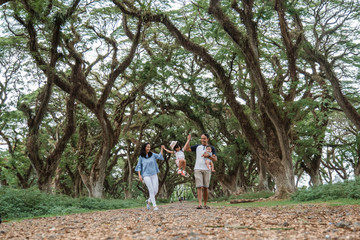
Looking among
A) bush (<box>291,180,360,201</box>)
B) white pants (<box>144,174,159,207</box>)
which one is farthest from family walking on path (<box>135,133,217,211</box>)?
bush (<box>291,180,360,201</box>)

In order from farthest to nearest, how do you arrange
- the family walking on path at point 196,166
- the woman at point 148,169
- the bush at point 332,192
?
1. the bush at point 332,192
2. the woman at point 148,169
3. the family walking on path at point 196,166

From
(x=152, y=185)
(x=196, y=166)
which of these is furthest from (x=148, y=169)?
(x=196, y=166)

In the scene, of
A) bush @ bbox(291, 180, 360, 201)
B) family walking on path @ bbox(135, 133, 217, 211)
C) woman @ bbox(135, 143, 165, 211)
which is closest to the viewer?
family walking on path @ bbox(135, 133, 217, 211)

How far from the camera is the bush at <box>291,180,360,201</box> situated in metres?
9.04

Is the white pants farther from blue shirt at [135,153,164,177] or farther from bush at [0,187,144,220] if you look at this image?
bush at [0,187,144,220]

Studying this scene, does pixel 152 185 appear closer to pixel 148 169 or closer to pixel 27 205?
pixel 148 169

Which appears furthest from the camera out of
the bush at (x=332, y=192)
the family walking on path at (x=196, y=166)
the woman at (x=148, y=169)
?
the bush at (x=332, y=192)

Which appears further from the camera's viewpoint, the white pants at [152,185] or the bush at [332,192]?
the bush at [332,192]

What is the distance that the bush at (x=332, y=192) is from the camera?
904 centimetres

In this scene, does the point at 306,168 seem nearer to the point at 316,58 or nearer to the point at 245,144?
the point at 245,144

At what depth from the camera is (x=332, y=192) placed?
9.80 metres

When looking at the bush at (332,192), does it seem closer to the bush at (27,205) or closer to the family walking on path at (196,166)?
the family walking on path at (196,166)

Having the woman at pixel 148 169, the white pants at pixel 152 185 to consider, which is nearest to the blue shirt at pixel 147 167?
the woman at pixel 148 169

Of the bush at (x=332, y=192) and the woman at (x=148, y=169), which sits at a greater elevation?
the woman at (x=148, y=169)
